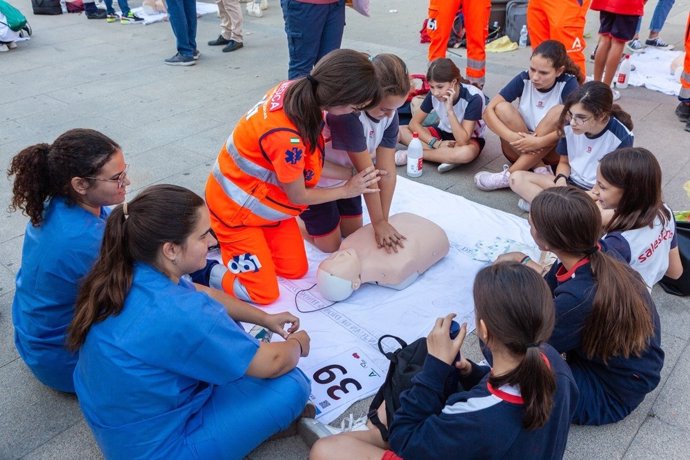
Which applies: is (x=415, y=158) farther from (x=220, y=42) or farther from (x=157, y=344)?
(x=220, y=42)

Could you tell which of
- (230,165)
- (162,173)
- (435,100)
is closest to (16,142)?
(162,173)

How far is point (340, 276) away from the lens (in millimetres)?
2607

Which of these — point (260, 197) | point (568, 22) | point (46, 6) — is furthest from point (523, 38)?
point (46, 6)

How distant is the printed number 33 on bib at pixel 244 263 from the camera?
2654 mm

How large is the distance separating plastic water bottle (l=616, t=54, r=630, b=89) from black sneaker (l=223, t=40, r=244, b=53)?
4236 millimetres

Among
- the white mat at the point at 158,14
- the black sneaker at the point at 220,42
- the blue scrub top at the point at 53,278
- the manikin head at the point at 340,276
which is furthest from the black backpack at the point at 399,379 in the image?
the white mat at the point at 158,14

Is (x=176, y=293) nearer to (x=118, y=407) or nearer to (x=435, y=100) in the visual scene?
(x=118, y=407)

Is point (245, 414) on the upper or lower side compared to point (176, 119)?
upper

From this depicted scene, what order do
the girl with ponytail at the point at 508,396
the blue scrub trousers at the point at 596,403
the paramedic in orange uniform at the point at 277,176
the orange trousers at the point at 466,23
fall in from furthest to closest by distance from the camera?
the orange trousers at the point at 466,23 → the paramedic in orange uniform at the point at 277,176 → the blue scrub trousers at the point at 596,403 → the girl with ponytail at the point at 508,396

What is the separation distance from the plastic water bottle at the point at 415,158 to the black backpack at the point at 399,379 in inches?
83.5

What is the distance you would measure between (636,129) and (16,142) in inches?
192

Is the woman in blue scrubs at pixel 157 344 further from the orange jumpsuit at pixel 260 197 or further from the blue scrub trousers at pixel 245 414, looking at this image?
the orange jumpsuit at pixel 260 197

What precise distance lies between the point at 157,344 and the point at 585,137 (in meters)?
2.51

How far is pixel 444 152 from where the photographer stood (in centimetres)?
388
